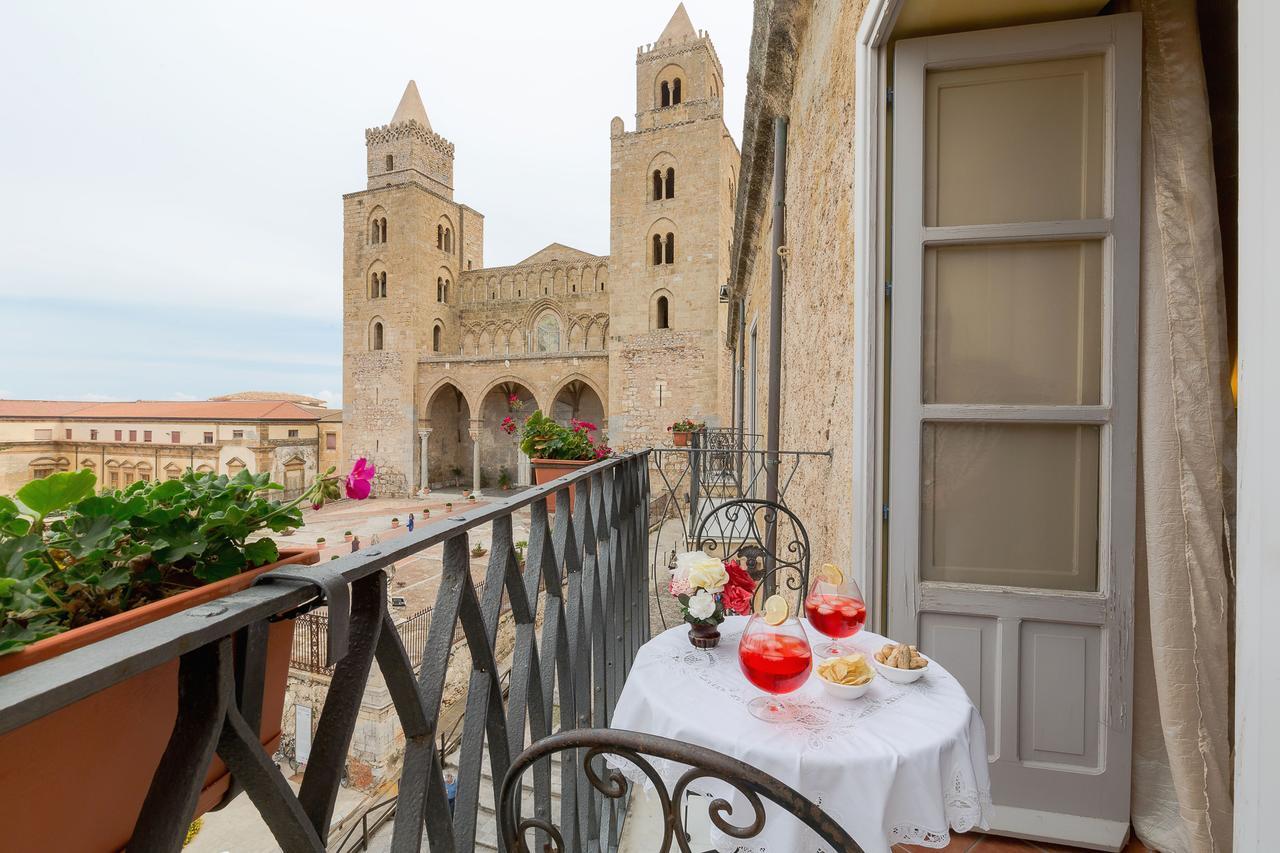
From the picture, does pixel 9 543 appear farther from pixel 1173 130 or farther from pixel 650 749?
pixel 1173 130

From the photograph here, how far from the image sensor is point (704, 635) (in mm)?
1495

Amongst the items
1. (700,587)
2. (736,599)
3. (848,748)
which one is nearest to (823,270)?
(736,599)

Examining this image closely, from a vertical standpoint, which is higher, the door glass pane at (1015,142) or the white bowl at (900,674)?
the door glass pane at (1015,142)

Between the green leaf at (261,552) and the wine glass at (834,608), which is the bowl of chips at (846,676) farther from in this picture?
the green leaf at (261,552)

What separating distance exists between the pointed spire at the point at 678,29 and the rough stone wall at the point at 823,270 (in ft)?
57.7

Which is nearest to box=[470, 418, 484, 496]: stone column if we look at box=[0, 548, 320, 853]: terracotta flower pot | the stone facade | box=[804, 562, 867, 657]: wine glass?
the stone facade

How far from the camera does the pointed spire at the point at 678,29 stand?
60.3ft

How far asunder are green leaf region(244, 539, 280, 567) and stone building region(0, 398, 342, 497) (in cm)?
11

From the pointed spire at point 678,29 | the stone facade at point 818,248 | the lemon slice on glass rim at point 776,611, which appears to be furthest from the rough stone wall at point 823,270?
the pointed spire at point 678,29

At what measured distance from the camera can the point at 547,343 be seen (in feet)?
79.6

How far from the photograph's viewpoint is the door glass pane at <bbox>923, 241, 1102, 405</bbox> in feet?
6.06

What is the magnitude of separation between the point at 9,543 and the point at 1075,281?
2.49m

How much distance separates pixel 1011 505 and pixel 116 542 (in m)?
2.26

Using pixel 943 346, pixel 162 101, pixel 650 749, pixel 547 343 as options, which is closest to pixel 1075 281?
pixel 943 346
